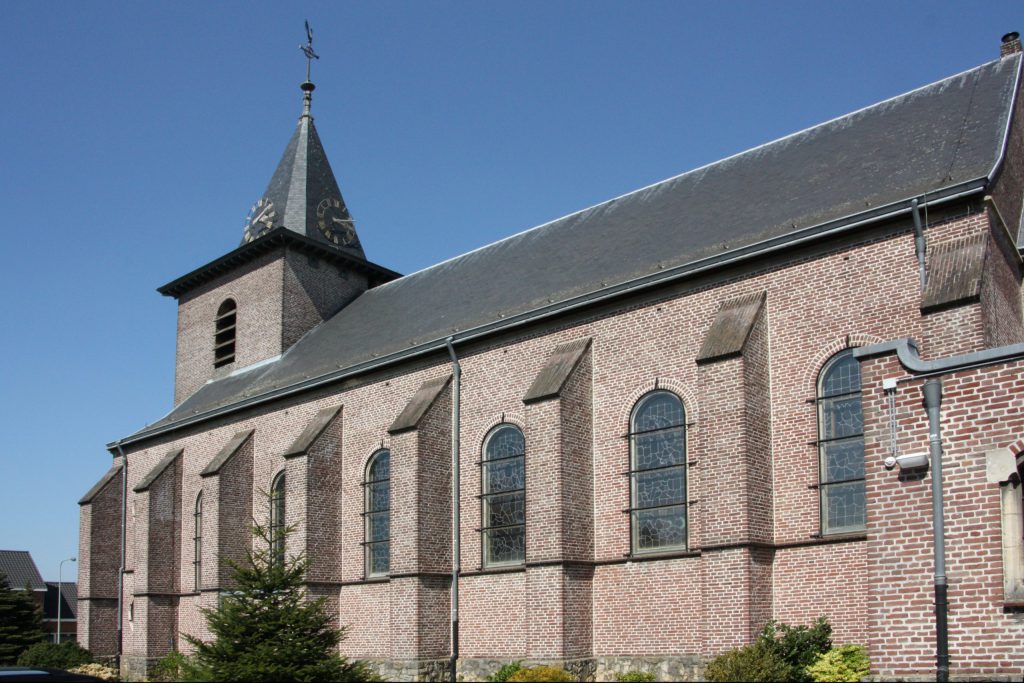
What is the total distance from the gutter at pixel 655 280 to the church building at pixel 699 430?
0.19ft

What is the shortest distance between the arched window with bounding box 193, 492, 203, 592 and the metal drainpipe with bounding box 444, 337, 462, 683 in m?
Result: 11.6

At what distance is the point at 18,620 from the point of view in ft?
129

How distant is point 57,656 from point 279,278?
43.3 ft

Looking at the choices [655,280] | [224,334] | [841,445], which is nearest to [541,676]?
[841,445]

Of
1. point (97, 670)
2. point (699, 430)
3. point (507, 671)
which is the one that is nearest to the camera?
point (699, 430)

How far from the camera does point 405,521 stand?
2255 centimetres

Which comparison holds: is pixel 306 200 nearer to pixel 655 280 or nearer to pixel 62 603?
pixel 655 280

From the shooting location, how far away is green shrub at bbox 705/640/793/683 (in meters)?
14.8

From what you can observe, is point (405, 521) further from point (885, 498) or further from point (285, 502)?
point (885, 498)

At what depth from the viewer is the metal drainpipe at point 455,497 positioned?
22044mm

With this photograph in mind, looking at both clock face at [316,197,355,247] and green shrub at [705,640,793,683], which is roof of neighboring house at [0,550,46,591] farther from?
green shrub at [705,640,793,683]

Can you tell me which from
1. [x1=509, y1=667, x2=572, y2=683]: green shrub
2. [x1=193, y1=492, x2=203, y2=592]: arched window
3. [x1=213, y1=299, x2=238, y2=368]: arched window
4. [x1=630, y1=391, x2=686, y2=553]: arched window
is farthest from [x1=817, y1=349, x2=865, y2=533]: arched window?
[x1=213, y1=299, x2=238, y2=368]: arched window

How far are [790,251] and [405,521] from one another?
32.8ft

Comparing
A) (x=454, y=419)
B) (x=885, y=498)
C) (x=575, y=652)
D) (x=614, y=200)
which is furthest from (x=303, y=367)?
(x=885, y=498)
